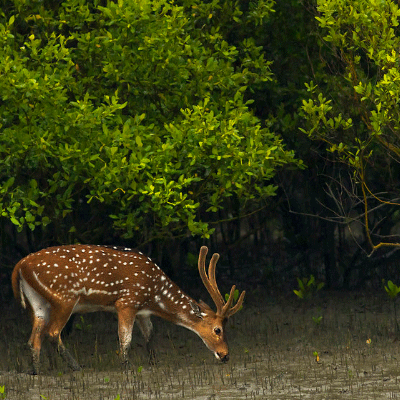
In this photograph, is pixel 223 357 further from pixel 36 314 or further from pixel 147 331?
pixel 36 314

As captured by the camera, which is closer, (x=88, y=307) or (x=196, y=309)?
(x=88, y=307)

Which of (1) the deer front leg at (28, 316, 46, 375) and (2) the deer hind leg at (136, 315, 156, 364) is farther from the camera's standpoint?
(2) the deer hind leg at (136, 315, 156, 364)

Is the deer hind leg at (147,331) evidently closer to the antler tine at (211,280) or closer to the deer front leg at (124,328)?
the deer front leg at (124,328)

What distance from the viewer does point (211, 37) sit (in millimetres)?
10383

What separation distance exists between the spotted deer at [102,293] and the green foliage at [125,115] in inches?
17.8

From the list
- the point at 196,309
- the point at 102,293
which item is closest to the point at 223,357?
the point at 196,309

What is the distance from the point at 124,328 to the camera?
944 cm

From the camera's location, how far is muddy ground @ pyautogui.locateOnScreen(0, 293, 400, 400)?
27.9 ft

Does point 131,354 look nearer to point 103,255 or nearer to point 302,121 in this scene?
point 103,255

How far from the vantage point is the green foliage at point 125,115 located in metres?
9.12

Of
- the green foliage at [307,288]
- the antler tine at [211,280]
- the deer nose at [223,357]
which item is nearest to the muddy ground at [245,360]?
the deer nose at [223,357]

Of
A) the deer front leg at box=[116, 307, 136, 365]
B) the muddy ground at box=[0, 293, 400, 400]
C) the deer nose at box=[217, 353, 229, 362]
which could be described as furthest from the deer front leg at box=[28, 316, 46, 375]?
the deer nose at box=[217, 353, 229, 362]

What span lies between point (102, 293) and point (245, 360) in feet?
5.59

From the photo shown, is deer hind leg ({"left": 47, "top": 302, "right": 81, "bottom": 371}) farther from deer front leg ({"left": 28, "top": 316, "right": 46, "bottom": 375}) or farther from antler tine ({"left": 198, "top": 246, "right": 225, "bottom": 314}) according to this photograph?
antler tine ({"left": 198, "top": 246, "right": 225, "bottom": 314})
